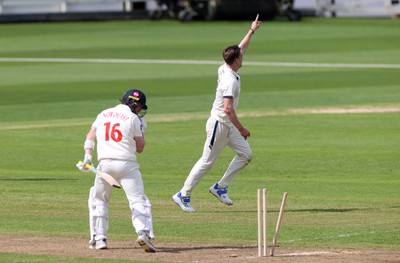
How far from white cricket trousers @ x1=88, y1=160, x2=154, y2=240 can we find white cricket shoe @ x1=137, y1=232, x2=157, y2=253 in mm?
107

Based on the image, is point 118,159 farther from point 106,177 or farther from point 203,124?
point 203,124

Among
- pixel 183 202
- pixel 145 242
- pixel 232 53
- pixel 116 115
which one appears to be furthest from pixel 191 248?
pixel 232 53

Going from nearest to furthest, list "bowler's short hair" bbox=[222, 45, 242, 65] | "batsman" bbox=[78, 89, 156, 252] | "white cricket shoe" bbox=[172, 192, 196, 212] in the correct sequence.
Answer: "batsman" bbox=[78, 89, 156, 252] → "bowler's short hair" bbox=[222, 45, 242, 65] → "white cricket shoe" bbox=[172, 192, 196, 212]

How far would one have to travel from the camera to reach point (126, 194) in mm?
13961

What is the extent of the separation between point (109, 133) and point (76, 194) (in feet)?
16.3

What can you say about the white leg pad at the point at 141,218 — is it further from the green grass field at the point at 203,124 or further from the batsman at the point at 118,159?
→ the green grass field at the point at 203,124

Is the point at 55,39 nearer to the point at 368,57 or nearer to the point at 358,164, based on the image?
the point at 368,57

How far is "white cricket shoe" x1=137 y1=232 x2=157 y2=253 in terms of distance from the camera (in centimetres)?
1361

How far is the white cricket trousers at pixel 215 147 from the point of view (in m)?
17.3

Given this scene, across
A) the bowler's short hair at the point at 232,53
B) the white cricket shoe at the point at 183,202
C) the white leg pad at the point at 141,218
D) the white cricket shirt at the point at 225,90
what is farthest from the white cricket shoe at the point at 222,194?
the white leg pad at the point at 141,218

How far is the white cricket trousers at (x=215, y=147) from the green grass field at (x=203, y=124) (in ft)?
1.77

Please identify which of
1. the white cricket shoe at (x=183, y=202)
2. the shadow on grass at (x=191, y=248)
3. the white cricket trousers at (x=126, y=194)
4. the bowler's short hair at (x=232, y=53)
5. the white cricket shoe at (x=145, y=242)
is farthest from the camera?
the white cricket shoe at (x=183, y=202)

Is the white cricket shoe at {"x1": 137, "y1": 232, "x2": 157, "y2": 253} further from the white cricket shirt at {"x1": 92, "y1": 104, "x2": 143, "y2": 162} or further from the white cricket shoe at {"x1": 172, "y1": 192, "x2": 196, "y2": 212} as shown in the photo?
the white cricket shoe at {"x1": 172, "y1": 192, "x2": 196, "y2": 212}

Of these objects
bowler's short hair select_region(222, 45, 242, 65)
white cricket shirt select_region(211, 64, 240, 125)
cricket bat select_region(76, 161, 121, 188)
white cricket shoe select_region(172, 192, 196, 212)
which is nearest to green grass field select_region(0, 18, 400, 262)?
white cricket shoe select_region(172, 192, 196, 212)
